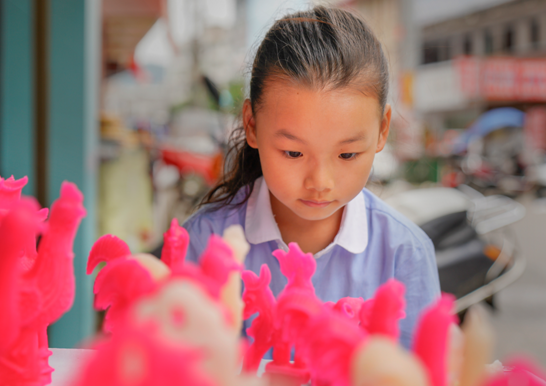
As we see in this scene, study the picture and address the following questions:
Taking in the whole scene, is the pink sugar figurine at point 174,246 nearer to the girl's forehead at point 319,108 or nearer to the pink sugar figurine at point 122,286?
the pink sugar figurine at point 122,286

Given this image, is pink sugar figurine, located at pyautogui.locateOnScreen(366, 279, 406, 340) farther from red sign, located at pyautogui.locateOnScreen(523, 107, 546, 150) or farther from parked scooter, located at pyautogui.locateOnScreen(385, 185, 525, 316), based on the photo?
red sign, located at pyautogui.locateOnScreen(523, 107, 546, 150)

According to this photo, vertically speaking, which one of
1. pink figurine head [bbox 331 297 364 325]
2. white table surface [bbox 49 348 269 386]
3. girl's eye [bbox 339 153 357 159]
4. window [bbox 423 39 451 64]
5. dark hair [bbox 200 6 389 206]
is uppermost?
window [bbox 423 39 451 64]

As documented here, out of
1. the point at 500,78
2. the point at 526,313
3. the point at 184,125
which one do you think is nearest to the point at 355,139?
the point at 526,313

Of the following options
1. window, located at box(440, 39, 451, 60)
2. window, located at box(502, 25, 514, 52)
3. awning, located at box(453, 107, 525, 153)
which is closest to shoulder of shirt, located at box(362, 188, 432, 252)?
awning, located at box(453, 107, 525, 153)

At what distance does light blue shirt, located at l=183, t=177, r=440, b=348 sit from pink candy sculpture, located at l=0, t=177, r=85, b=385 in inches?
17.2

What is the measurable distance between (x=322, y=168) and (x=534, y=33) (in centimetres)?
1436

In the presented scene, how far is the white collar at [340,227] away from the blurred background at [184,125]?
0.23 m

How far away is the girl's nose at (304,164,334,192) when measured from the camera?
0.61m

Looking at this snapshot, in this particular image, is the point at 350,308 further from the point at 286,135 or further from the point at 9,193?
the point at 9,193

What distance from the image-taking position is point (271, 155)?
657 millimetres

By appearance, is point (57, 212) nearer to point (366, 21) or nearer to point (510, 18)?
point (366, 21)

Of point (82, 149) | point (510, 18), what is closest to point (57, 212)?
point (82, 149)

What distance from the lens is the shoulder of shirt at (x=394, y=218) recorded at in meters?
0.86

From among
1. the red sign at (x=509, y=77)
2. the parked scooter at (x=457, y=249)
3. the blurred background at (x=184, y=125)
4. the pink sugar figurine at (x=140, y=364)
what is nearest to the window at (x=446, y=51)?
the blurred background at (x=184, y=125)
